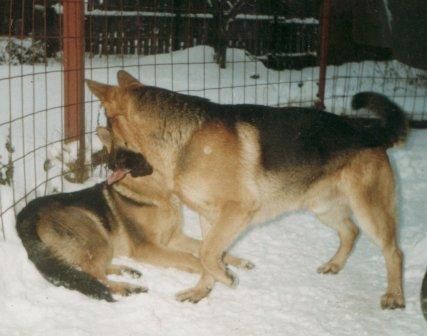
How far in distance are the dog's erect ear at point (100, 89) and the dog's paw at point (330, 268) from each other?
7.36 feet

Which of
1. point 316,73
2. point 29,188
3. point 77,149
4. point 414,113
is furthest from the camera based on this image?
point 316,73

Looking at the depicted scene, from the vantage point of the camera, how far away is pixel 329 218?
427 cm

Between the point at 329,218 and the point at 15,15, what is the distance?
494 inches

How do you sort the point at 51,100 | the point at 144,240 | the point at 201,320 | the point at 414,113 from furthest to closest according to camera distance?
the point at 414,113, the point at 51,100, the point at 144,240, the point at 201,320

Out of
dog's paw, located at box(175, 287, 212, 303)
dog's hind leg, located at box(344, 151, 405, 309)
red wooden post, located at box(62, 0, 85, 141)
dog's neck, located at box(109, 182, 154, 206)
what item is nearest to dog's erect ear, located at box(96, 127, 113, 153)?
dog's neck, located at box(109, 182, 154, 206)

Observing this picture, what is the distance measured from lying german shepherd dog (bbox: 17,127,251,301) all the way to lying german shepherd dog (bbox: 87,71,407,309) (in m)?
0.28

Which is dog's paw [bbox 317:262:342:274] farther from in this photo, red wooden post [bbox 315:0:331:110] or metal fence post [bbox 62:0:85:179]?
red wooden post [bbox 315:0:331:110]

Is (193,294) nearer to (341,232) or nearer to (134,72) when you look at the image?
(341,232)

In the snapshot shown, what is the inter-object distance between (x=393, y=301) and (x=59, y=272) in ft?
7.72

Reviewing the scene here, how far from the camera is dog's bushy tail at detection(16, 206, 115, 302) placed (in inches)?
127

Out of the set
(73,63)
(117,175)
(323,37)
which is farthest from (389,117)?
(323,37)

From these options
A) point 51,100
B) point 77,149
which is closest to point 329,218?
point 77,149

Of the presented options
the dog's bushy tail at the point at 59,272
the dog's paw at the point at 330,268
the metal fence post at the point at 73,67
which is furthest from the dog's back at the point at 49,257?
the dog's paw at the point at 330,268

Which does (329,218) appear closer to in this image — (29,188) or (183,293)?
(183,293)
